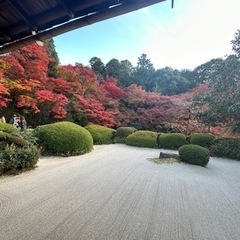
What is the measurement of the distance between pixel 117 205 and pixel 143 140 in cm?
1003

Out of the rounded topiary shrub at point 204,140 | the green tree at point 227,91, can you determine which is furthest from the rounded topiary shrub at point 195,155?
the rounded topiary shrub at point 204,140

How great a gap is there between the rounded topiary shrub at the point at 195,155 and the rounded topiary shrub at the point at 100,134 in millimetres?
6693

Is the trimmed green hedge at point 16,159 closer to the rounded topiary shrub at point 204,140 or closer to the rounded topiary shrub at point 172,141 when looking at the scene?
the rounded topiary shrub at point 172,141

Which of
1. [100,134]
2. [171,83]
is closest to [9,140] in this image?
[100,134]

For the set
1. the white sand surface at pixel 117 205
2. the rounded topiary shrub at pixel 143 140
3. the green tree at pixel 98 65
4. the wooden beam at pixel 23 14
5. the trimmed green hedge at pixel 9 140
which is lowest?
the rounded topiary shrub at pixel 143 140

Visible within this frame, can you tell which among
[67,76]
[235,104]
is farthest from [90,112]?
[235,104]

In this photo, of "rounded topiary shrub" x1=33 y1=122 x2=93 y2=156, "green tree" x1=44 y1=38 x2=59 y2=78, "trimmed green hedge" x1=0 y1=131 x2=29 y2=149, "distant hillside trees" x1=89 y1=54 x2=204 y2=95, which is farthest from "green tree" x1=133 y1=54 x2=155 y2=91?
"trimmed green hedge" x1=0 y1=131 x2=29 y2=149

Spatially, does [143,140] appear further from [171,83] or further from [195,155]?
[171,83]

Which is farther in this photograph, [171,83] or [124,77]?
[124,77]

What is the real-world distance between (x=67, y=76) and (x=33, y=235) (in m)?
14.2

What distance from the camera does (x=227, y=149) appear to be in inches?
425

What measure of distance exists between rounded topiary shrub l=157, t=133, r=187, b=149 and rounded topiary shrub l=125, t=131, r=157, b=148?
0.45 m

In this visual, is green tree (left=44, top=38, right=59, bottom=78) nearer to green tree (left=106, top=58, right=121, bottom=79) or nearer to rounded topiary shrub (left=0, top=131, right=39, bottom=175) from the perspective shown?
green tree (left=106, top=58, right=121, bottom=79)

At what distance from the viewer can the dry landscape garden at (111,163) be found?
10.2ft
